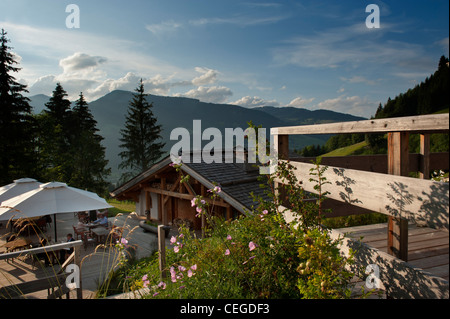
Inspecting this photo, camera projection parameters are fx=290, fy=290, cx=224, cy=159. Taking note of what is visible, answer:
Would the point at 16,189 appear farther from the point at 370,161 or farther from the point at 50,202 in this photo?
the point at 370,161

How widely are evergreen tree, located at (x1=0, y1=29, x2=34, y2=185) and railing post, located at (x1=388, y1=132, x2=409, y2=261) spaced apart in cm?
2301

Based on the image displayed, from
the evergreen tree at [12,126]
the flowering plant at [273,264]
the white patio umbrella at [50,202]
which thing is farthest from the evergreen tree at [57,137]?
the flowering plant at [273,264]

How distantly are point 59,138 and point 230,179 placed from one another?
26.3 metres

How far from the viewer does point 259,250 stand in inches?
107

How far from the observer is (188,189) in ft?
41.3

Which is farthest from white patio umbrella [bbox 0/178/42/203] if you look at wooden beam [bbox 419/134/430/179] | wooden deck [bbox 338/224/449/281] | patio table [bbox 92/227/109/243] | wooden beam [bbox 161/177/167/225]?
wooden beam [bbox 419/134/430/179]

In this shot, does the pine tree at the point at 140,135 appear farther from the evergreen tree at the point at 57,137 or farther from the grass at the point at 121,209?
the grass at the point at 121,209

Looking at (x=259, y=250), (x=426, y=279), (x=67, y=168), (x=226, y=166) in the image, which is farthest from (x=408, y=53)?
(x=67, y=168)

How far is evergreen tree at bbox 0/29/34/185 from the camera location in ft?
64.8

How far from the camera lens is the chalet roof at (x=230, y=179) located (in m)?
10.2

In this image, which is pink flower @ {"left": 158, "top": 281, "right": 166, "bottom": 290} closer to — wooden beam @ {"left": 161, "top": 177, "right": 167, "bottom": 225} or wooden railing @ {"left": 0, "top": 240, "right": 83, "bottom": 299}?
wooden railing @ {"left": 0, "top": 240, "right": 83, "bottom": 299}

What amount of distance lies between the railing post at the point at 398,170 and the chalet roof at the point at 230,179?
7.52 meters
